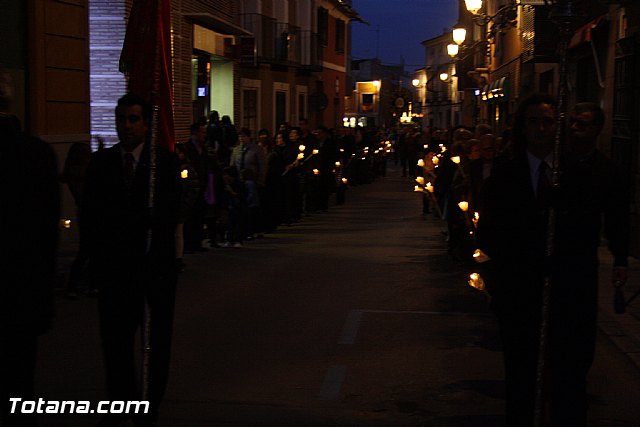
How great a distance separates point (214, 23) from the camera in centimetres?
2539

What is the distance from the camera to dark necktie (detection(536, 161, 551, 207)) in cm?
552

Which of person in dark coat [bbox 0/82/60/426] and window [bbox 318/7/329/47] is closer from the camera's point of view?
person in dark coat [bbox 0/82/60/426]

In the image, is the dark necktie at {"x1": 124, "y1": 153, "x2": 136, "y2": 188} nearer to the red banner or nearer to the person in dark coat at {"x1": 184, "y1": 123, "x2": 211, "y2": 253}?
the red banner

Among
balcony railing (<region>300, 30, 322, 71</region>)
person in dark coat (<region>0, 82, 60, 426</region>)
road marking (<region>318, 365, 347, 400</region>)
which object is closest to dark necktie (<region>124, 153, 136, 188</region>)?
person in dark coat (<region>0, 82, 60, 426</region>)

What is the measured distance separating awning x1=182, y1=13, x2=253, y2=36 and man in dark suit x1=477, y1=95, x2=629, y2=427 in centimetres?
1865

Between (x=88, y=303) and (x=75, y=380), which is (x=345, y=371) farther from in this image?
(x=88, y=303)

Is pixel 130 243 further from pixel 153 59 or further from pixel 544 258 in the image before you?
pixel 544 258

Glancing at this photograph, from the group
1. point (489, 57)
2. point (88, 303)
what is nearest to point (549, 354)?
point (88, 303)

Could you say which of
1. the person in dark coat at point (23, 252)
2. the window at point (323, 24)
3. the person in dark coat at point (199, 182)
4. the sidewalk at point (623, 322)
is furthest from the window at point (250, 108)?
the person in dark coat at point (23, 252)

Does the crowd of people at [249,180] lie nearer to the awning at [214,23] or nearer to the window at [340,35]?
the awning at [214,23]

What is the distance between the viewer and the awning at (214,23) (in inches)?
939

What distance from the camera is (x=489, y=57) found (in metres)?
40.6

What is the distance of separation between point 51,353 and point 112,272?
2.82 metres

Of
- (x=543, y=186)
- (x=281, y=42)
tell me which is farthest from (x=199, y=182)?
→ (x=281, y=42)
